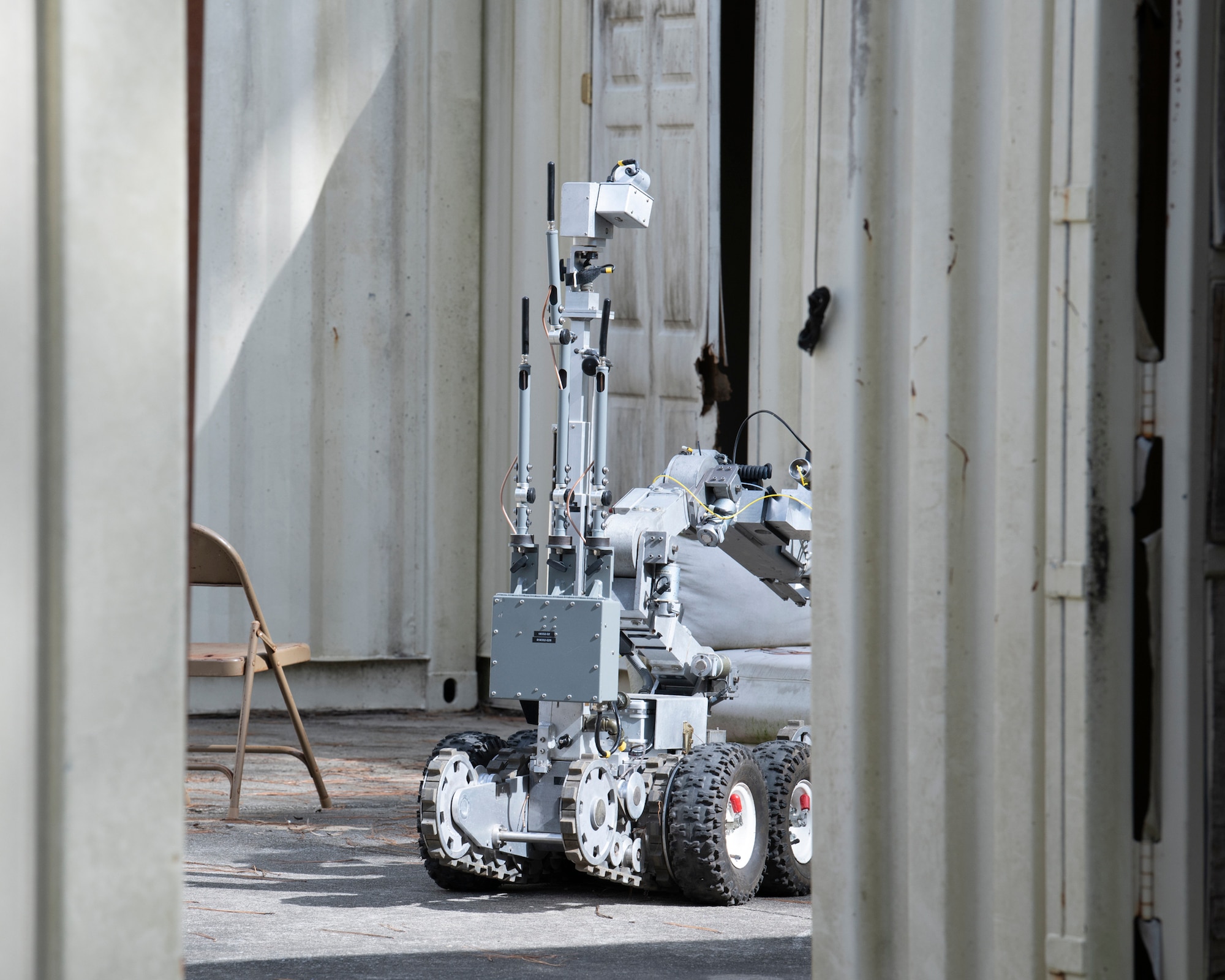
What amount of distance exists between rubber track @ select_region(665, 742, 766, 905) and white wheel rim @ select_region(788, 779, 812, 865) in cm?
32

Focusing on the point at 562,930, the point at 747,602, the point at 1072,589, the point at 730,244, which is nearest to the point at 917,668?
the point at 1072,589

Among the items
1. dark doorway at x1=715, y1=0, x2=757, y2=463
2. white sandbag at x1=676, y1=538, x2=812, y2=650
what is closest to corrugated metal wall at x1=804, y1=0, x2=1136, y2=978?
white sandbag at x1=676, y1=538, x2=812, y2=650

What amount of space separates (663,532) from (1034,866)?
2.58 m

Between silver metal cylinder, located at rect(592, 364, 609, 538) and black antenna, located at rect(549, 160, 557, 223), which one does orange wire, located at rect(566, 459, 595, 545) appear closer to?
silver metal cylinder, located at rect(592, 364, 609, 538)

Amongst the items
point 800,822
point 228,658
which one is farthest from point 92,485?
point 228,658

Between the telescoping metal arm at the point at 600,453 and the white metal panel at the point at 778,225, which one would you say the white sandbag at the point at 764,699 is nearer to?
the white metal panel at the point at 778,225

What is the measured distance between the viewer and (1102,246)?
2252mm

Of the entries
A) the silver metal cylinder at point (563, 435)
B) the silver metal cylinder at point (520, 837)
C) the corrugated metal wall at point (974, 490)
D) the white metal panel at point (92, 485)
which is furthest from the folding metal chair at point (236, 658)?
the white metal panel at point (92, 485)

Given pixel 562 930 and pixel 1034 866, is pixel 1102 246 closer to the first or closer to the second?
pixel 1034 866

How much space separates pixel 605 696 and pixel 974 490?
2.27m

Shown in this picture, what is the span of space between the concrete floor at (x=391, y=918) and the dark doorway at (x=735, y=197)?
288 centimetres

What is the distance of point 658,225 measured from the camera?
799 centimetres

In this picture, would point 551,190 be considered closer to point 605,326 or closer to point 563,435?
point 605,326

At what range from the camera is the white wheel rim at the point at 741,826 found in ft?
15.1
